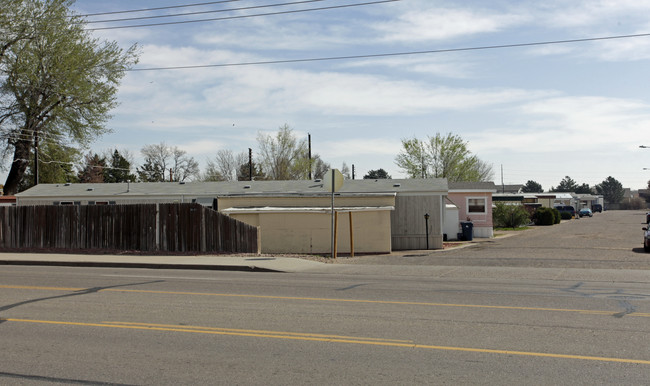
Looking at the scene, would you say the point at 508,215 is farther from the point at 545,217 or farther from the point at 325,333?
the point at 325,333

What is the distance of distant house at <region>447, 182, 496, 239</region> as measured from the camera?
37.3m

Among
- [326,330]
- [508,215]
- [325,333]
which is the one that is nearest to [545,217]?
[508,215]

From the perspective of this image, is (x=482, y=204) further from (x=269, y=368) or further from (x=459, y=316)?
(x=269, y=368)

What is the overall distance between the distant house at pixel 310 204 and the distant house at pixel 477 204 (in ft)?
24.6

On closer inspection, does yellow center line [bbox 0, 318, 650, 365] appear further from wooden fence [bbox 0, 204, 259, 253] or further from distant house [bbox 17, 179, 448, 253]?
distant house [bbox 17, 179, 448, 253]

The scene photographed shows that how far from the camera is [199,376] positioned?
6.07 meters

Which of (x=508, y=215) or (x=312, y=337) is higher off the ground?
(x=508, y=215)

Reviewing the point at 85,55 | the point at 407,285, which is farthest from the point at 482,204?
the point at 85,55

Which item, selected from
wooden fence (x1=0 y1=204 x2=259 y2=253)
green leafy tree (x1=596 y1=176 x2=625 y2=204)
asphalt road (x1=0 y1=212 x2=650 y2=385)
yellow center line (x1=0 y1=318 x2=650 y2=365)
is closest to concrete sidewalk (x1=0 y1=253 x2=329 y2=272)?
wooden fence (x1=0 y1=204 x2=259 y2=253)

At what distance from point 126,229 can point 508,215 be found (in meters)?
35.8

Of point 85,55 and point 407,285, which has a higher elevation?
point 85,55

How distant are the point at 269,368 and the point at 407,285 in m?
7.24

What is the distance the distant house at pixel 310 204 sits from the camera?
24531 mm

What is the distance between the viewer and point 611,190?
18112 centimetres
